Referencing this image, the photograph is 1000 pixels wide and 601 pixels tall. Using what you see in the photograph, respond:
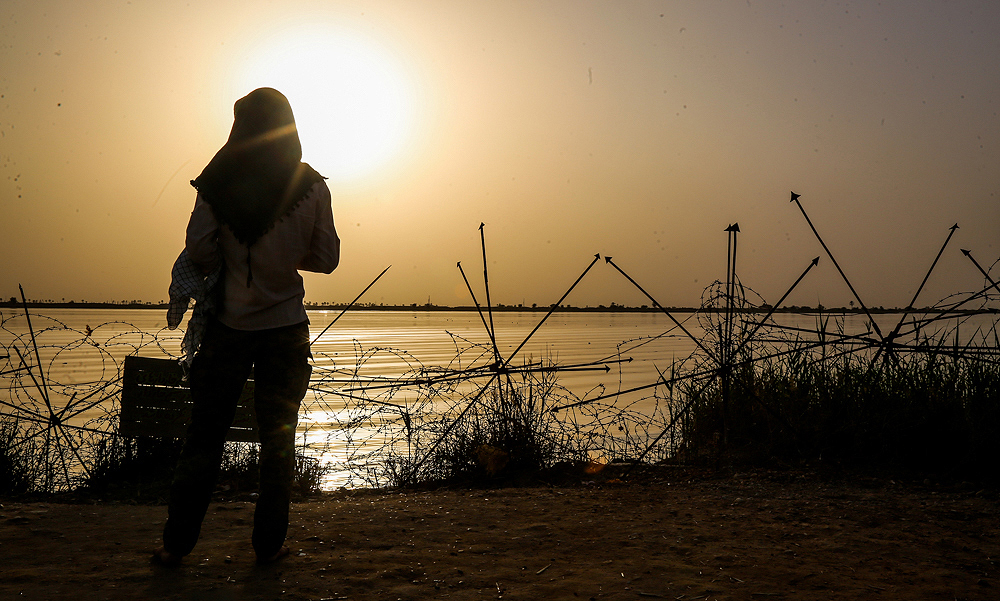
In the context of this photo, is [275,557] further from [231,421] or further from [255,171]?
[255,171]

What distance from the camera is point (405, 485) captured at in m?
5.02

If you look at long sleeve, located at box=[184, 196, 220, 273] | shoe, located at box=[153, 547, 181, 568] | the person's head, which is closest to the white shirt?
long sleeve, located at box=[184, 196, 220, 273]

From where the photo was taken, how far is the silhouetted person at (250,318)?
103 inches

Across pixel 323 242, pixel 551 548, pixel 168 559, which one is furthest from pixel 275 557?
pixel 323 242

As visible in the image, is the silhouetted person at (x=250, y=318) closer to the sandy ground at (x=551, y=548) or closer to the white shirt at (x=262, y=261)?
the white shirt at (x=262, y=261)

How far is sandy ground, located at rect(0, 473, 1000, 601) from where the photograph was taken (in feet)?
8.13

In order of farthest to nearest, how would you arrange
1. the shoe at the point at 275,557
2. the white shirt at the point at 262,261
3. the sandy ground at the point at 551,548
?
the shoe at the point at 275,557 < the white shirt at the point at 262,261 < the sandy ground at the point at 551,548

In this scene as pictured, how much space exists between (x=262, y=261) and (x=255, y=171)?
38 cm

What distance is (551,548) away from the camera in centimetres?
303

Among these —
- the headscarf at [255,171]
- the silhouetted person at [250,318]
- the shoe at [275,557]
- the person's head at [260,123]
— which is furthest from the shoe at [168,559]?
the person's head at [260,123]

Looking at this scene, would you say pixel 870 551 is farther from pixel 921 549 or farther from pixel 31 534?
pixel 31 534

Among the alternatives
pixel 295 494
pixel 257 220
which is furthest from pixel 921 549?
pixel 295 494

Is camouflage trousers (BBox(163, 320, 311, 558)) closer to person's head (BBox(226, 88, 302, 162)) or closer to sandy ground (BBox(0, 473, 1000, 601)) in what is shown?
sandy ground (BBox(0, 473, 1000, 601))

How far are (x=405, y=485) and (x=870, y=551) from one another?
327 cm
